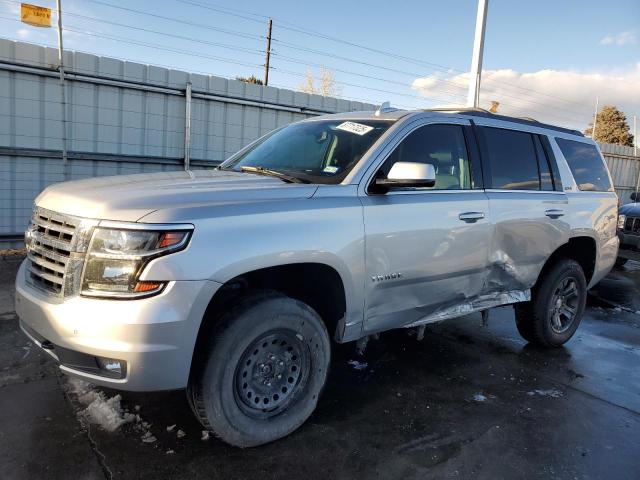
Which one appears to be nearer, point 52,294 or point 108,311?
point 108,311

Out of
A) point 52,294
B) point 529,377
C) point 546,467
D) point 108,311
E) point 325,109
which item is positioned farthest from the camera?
point 325,109

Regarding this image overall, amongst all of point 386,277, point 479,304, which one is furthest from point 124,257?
point 479,304

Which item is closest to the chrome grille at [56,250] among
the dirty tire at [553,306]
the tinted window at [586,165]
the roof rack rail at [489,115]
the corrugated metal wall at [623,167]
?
the roof rack rail at [489,115]

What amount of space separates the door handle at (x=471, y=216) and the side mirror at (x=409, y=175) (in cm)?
66

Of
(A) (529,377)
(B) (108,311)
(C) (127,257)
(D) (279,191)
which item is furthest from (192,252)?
(A) (529,377)

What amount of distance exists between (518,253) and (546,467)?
1811 millimetres

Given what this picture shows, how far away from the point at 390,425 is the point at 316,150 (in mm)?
1942

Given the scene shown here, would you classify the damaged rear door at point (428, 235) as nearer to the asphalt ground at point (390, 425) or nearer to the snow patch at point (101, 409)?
the asphalt ground at point (390, 425)

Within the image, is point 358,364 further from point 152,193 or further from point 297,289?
point 152,193

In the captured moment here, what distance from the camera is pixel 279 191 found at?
278 centimetres

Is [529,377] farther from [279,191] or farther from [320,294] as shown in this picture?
[279,191]

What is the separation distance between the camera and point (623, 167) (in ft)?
61.6

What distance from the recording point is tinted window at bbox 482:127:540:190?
4.02 m

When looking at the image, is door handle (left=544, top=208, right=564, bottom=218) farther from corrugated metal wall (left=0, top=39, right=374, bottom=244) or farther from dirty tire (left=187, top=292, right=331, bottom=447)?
corrugated metal wall (left=0, top=39, right=374, bottom=244)
